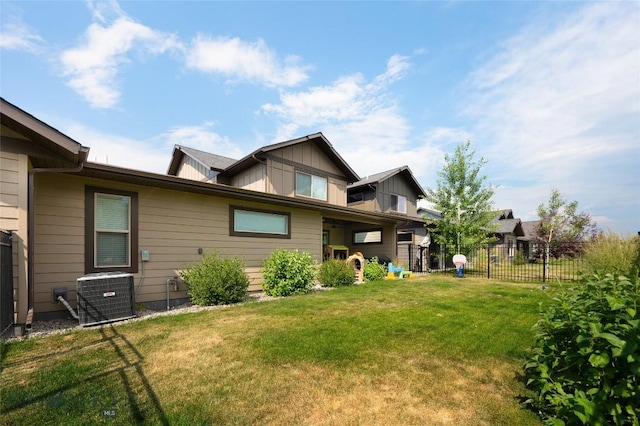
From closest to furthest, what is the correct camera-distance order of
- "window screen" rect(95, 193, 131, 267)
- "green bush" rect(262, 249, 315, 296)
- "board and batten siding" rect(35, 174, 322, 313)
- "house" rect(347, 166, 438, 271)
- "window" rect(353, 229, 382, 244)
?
"board and batten siding" rect(35, 174, 322, 313) < "window screen" rect(95, 193, 131, 267) < "green bush" rect(262, 249, 315, 296) < "window" rect(353, 229, 382, 244) < "house" rect(347, 166, 438, 271)

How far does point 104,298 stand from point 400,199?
19.8 meters

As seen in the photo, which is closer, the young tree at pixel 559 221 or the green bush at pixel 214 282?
the green bush at pixel 214 282

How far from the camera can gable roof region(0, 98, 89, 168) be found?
4668 mm

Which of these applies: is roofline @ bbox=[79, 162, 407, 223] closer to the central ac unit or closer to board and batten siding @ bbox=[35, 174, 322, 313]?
board and batten siding @ bbox=[35, 174, 322, 313]

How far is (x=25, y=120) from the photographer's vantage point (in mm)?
4719

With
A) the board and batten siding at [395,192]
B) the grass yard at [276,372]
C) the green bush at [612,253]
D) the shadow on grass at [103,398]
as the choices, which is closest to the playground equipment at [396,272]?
the green bush at [612,253]

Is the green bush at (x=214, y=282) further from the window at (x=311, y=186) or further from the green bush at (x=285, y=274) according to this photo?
the window at (x=311, y=186)

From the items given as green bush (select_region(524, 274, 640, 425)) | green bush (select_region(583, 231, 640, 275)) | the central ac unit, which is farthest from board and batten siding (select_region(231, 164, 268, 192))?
green bush (select_region(524, 274, 640, 425))

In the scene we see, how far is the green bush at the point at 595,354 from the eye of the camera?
5.93ft

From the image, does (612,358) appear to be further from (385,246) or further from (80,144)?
(385,246)

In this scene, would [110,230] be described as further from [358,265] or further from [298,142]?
[358,265]

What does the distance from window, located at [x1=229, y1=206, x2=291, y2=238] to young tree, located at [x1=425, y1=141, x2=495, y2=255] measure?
9.74 meters


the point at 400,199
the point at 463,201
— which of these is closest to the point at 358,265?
the point at 463,201

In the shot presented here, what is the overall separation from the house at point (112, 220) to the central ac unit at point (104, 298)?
751mm
